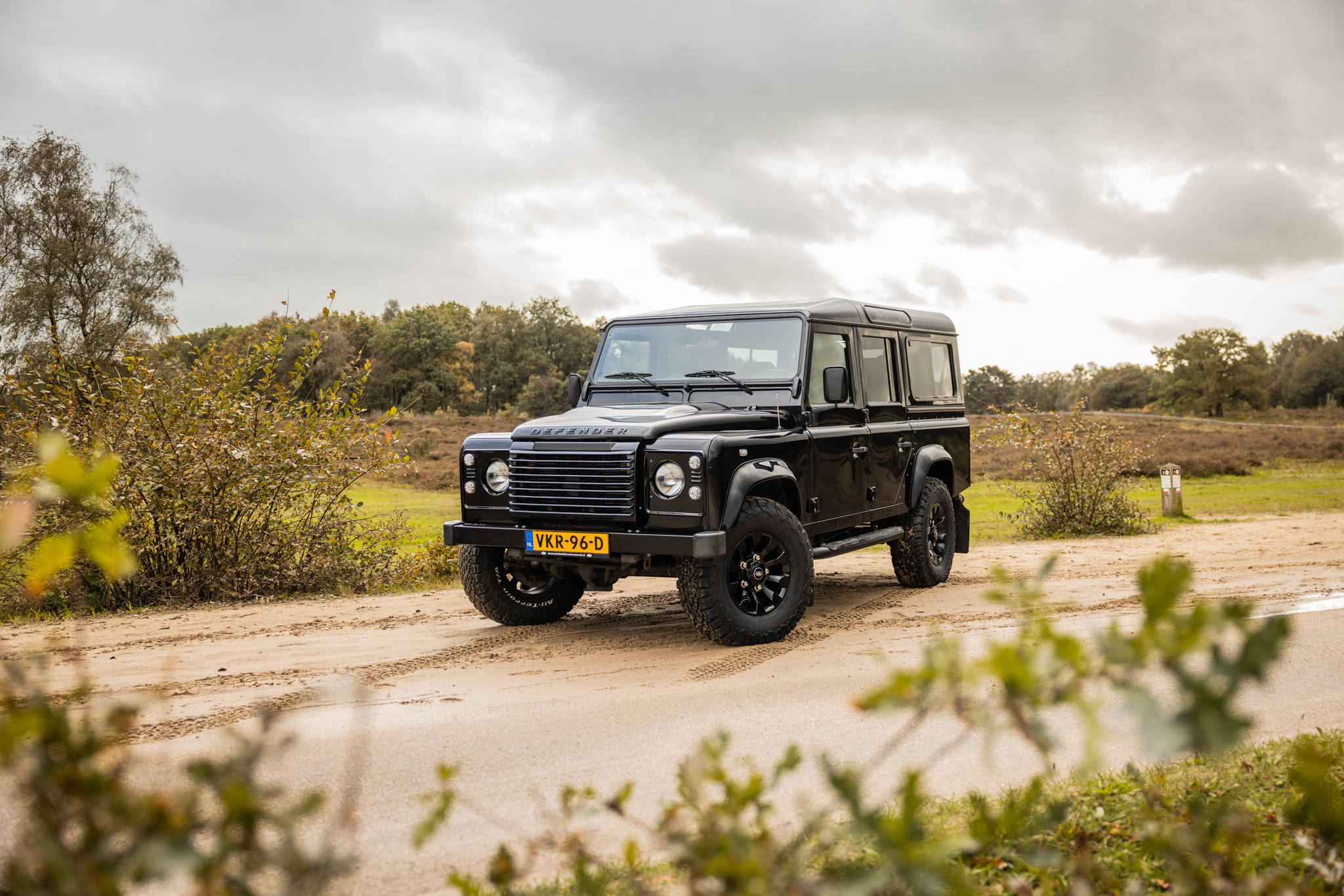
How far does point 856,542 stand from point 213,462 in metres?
5.94

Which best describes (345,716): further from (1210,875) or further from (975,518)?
(975,518)

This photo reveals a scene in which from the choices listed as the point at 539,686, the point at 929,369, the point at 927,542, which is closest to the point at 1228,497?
the point at 929,369

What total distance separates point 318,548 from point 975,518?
12.9 metres

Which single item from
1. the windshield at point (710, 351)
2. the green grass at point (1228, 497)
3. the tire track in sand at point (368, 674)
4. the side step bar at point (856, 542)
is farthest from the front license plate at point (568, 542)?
the green grass at point (1228, 497)

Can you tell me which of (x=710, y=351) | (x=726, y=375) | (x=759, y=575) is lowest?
(x=759, y=575)

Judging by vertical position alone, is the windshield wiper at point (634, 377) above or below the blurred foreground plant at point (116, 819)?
above

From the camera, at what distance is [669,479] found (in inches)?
252

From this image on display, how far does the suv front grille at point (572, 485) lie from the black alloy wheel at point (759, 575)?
834 millimetres

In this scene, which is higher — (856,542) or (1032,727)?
(1032,727)

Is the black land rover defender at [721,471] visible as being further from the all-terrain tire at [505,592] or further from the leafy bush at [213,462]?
the leafy bush at [213,462]

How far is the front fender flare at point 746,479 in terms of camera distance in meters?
6.40

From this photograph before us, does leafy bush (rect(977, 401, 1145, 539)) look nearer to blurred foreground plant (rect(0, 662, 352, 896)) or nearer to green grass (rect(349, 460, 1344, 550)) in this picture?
green grass (rect(349, 460, 1344, 550))

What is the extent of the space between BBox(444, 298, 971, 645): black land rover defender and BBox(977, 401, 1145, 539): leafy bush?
621cm

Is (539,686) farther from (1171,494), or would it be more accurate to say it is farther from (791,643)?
(1171,494)
